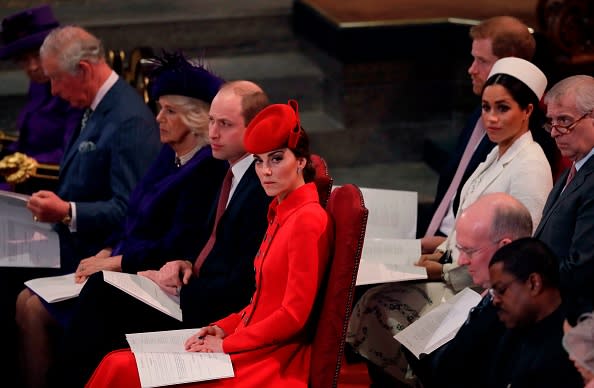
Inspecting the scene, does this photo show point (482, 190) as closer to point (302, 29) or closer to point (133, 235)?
point (133, 235)

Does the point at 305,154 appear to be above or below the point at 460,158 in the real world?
above

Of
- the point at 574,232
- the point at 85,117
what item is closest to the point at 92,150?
the point at 85,117

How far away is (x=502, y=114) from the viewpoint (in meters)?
4.35

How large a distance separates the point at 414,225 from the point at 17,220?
1806 mm

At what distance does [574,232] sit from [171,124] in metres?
1.68

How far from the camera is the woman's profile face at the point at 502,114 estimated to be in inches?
171

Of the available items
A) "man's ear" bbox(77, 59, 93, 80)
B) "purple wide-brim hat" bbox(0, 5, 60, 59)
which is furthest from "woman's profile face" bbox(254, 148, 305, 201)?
"purple wide-brim hat" bbox(0, 5, 60, 59)

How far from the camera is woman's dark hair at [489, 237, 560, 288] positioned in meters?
3.06

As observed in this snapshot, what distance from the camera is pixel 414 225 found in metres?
4.68

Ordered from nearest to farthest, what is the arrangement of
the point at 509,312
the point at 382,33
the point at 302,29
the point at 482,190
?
the point at 509,312, the point at 482,190, the point at 382,33, the point at 302,29

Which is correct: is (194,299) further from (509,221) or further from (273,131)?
(509,221)

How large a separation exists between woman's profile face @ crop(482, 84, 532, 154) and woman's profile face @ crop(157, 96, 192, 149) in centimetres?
121

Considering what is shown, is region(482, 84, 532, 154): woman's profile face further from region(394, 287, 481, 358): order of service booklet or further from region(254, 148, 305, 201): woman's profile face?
region(254, 148, 305, 201): woman's profile face

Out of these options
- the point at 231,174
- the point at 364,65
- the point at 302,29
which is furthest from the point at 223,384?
the point at 302,29
